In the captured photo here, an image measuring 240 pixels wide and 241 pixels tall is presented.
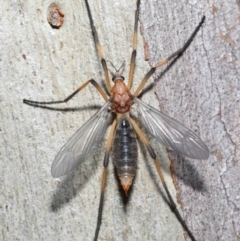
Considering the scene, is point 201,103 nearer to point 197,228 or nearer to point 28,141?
point 197,228

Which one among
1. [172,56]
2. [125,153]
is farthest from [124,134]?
[172,56]

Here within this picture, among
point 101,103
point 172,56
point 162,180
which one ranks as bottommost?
point 162,180

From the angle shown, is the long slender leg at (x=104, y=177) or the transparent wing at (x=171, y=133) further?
the long slender leg at (x=104, y=177)

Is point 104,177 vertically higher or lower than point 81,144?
lower

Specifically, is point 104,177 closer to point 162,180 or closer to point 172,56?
point 162,180

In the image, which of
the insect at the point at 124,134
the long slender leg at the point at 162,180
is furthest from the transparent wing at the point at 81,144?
the long slender leg at the point at 162,180

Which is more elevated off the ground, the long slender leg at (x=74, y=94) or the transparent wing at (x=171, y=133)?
the long slender leg at (x=74, y=94)

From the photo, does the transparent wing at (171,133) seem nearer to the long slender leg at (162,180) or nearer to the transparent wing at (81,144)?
the long slender leg at (162,180)

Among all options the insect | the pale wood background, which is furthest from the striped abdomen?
the pale wood background
